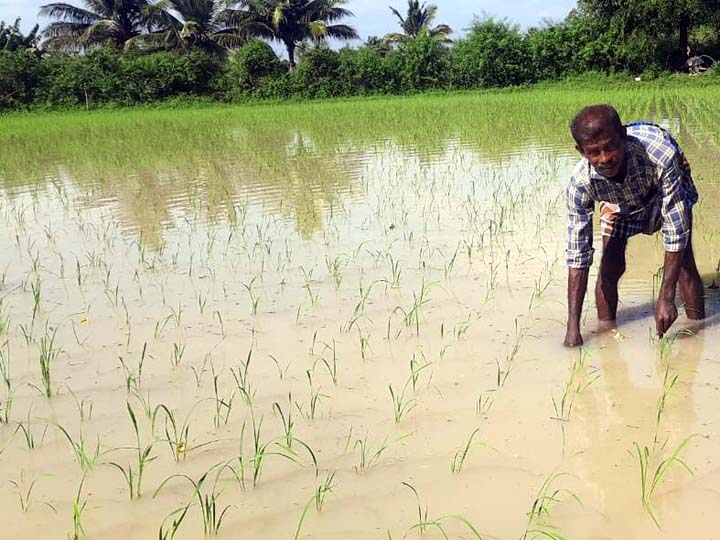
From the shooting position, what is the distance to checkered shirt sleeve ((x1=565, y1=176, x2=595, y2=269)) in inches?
106

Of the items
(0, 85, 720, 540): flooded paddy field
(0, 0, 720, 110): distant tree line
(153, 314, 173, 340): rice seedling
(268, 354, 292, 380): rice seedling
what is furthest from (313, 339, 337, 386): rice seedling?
(0, 0, 720, 110): distant tree line

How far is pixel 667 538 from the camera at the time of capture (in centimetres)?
169

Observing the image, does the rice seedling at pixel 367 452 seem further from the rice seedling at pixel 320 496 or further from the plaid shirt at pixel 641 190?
the plaid shirt at pixel 641 190

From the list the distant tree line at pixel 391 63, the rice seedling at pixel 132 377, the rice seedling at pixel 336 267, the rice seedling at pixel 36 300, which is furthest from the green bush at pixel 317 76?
the rice seedling at pixel 132 377

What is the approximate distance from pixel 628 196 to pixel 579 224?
0.21 meters

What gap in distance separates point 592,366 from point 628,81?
874 inches

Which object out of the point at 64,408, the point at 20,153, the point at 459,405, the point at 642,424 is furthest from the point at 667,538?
the point at 20,153

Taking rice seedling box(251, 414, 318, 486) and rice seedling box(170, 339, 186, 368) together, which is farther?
rice seedling box(170, 339, 186, 368)

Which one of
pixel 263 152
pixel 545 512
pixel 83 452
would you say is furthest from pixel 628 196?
pixel 263 152

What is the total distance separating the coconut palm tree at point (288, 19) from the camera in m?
28.7

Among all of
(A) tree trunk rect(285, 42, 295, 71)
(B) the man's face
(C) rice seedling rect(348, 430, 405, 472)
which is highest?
(A) tree trunk rect(285, 42, 295, 71)

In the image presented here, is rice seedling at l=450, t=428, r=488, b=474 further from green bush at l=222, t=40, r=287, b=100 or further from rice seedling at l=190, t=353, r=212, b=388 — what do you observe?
green bush at l=222, t=40, r=287, b=100

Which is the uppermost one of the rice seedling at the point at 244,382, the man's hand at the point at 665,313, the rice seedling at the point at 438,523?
the man's hand at the point at 665,313

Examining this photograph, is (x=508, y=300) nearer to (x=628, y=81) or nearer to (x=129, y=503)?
(x=129, y=503)
